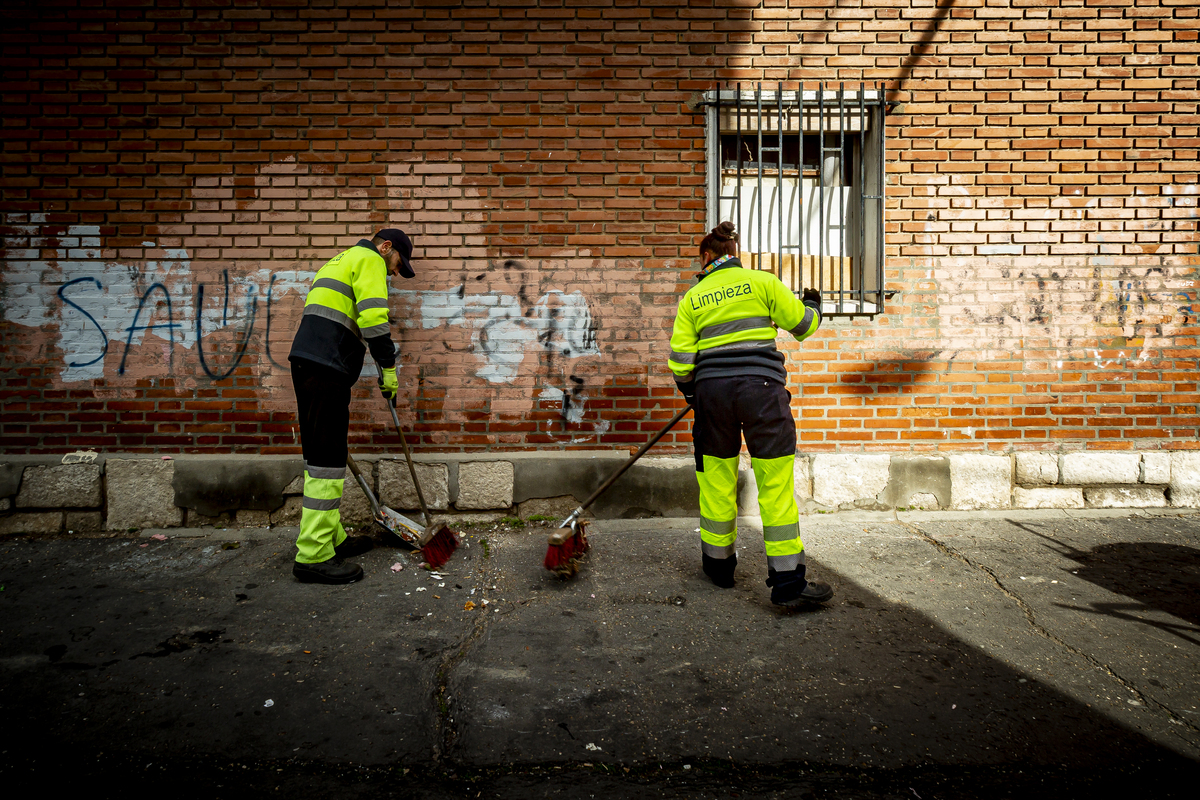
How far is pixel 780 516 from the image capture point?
331 cm

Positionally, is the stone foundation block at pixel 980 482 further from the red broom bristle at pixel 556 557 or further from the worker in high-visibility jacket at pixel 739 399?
the red broom bristle at pixel 556 557

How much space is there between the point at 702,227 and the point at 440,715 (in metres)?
3.67

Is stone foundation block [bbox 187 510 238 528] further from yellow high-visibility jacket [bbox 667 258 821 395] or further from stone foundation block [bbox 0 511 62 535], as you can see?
yellow high-visibility jacket [bbox 667 258 821 395]

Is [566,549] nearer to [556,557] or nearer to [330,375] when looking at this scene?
[556,557]

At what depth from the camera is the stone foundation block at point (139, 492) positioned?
4.61 meters

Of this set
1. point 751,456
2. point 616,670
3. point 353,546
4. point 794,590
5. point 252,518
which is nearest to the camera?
point 616,670

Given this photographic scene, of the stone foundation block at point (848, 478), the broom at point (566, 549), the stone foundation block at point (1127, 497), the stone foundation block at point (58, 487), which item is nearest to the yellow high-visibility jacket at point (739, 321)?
the broom at point (566, 549)

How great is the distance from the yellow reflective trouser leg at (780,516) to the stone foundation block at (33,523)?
4924 mm

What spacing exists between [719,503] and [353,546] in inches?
94.9

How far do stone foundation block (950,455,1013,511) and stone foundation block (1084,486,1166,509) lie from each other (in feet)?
2.11

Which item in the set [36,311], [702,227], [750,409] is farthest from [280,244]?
[750,409]

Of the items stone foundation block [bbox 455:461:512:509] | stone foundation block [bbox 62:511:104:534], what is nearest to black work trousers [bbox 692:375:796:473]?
stone foundation block [bbox 455:461:512:509]

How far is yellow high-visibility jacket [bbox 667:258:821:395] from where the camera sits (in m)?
3.44

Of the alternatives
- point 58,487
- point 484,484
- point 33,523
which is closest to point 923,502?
point 484,484
